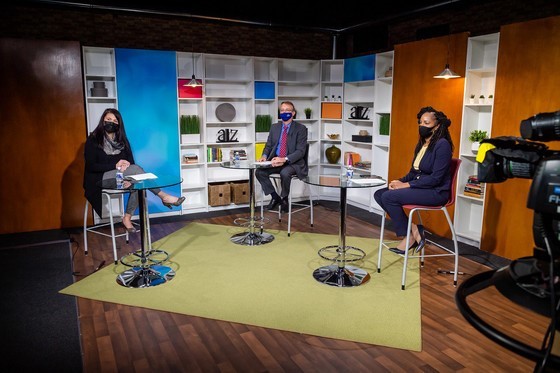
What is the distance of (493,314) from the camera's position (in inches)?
125

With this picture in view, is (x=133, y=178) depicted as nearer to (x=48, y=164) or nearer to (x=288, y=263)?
(x=288, y=263)

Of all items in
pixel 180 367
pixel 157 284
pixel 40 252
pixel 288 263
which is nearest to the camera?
pixel 180 367

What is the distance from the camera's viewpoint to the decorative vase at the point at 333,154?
6.76 metres

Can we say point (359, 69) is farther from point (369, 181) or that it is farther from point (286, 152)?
point (369, 181)

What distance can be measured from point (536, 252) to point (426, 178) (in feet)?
8.64

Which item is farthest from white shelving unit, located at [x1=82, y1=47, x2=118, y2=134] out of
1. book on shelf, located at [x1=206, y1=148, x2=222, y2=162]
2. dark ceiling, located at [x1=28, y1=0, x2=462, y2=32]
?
book on shelf, located at [x1=206, y1=148, x2=222, y2=162]

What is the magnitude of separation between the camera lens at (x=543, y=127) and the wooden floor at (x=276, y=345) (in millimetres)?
1726

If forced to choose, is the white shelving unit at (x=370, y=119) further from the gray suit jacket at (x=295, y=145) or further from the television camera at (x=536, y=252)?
the television camera at (x=536, y=252)

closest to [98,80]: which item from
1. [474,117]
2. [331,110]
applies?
[331,110]

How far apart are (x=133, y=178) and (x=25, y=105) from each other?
219cm

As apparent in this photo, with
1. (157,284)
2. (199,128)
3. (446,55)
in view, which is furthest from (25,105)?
(446,55)

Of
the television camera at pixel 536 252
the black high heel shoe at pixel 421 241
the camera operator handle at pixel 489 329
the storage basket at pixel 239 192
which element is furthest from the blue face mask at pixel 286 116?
the camera operator handle at pixel 489 329

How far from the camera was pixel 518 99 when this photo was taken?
4020 mm

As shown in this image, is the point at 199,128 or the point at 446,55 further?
the point at 199,128
